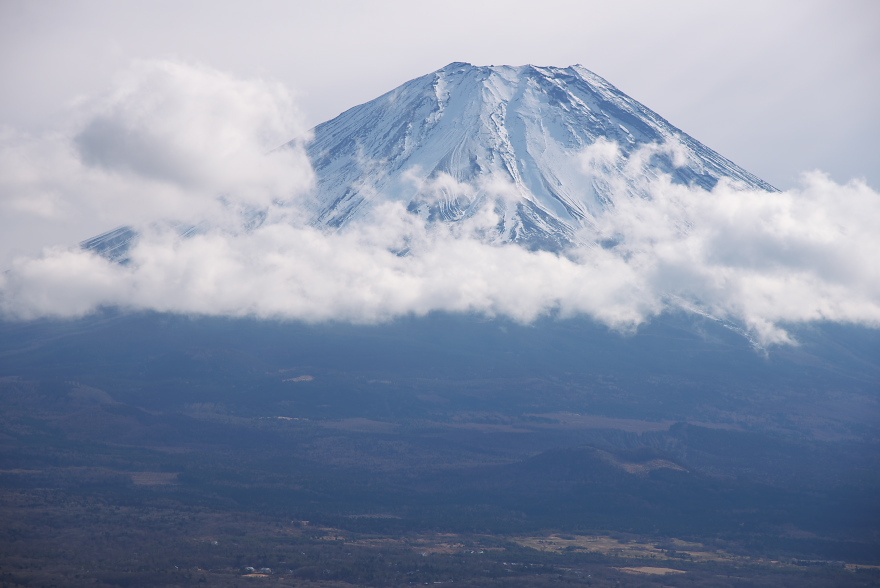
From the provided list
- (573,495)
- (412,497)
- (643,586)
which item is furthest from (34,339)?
(643,586)

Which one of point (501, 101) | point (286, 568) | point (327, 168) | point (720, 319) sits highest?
point (501, 101)

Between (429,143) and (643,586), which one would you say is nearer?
(643,586)

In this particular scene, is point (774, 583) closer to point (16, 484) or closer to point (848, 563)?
point (848, 563)

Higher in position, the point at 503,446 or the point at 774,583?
the point at 503,446

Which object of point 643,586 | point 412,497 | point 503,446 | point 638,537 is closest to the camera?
point 643,586

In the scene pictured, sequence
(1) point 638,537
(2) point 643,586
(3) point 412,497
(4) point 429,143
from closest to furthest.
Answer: (2) point 643,586 < (1) point 638,537 < (3) point 412,497 < (4) point 429,143

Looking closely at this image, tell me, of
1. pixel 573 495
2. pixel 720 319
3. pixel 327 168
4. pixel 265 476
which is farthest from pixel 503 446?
pixel 327 168

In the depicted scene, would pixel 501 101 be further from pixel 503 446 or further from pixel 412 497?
pixel 412 497
